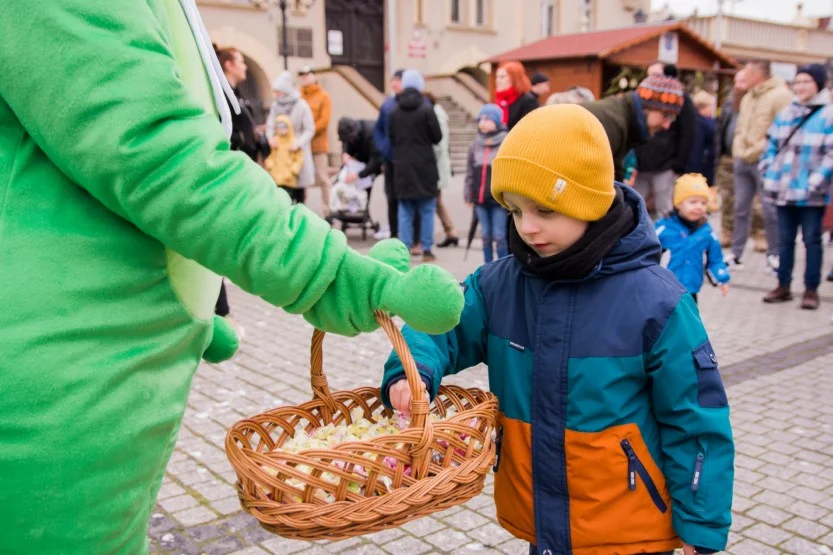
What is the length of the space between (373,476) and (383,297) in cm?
40

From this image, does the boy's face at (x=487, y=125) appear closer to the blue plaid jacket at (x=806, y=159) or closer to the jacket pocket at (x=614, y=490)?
the blue plaid jacket at (x=806, y=159)

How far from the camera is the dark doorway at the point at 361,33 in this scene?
→ 83.1 feet

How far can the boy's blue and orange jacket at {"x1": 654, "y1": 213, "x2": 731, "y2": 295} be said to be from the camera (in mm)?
5387

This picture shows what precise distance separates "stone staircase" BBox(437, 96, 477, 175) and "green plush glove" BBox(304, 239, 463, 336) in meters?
19.4

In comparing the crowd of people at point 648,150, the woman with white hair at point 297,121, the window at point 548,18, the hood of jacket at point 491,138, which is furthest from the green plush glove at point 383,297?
the window at point 548,18

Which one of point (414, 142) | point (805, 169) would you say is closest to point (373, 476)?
point (805, 169)

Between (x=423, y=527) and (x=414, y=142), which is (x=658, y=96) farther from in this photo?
(x=414, y=142)

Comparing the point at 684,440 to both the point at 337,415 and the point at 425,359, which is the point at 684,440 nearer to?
the point at 425,359

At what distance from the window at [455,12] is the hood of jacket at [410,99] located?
19.9 m

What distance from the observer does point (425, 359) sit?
2.04 meters

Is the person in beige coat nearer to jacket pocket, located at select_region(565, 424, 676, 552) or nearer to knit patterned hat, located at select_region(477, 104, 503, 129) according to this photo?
knit patterned hat, located at select_region(477, 104, 503, 129)

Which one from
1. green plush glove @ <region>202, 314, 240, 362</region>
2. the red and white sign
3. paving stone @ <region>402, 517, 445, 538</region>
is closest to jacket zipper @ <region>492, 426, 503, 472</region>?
green plush glove @ <region>202, 314, 240, 362</region>

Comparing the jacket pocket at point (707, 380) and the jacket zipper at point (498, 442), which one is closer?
the jacket pocket at point (707, 380)

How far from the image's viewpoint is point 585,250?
1.98 metres
